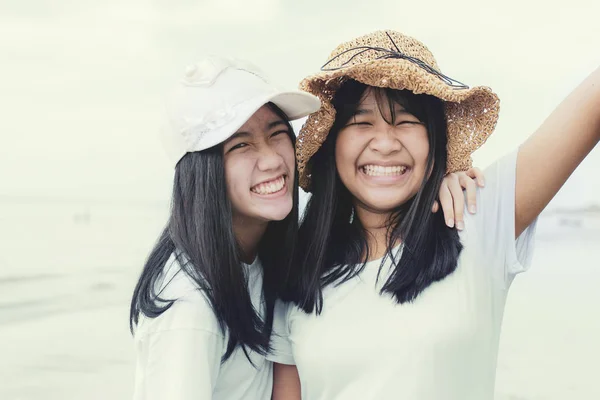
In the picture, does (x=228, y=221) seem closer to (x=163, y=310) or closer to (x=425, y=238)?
(x=163, y=310)

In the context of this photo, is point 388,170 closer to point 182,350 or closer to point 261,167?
point 261,167

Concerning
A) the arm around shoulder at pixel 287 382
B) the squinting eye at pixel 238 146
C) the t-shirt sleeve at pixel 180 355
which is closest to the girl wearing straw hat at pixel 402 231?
the arm around shoulder at pixel 287 382

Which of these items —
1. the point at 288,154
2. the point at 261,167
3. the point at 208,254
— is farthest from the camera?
the point at 288,154

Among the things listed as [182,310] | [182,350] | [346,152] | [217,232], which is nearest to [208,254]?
[217,232]

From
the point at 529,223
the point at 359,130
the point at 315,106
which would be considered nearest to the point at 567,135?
the point at 529,223

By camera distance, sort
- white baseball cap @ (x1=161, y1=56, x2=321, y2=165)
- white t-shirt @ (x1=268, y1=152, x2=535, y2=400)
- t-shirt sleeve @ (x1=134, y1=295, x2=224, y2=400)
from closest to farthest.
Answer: t-shirt sleeve @ (x1=134, y1=295, x2=224, y2=400)
white t-shirt @ (x1=268, y1=152, x2=535, y2=400)
white baseball cap @ (x1=161, y1=56, x2=321, y2=165)

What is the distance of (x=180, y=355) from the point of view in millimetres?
1794

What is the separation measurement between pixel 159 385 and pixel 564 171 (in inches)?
51.9

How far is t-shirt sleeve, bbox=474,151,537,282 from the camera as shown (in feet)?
6.63

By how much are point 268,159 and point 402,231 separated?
50 centimetres

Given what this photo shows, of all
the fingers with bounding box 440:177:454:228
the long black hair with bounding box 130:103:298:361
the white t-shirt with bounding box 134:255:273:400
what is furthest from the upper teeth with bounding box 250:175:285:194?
the fingers with bounding box 440:177:454:228

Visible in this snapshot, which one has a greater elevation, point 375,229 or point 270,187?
point 270,187

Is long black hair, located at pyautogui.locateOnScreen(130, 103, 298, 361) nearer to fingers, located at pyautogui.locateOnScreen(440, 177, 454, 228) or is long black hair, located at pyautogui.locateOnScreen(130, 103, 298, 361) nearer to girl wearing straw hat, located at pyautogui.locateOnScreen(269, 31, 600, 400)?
girl wearing straw hat, located at pyautogui.locateOnScreen(269, 31, 600, 400)

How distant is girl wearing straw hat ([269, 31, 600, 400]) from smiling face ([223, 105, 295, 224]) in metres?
0.11
